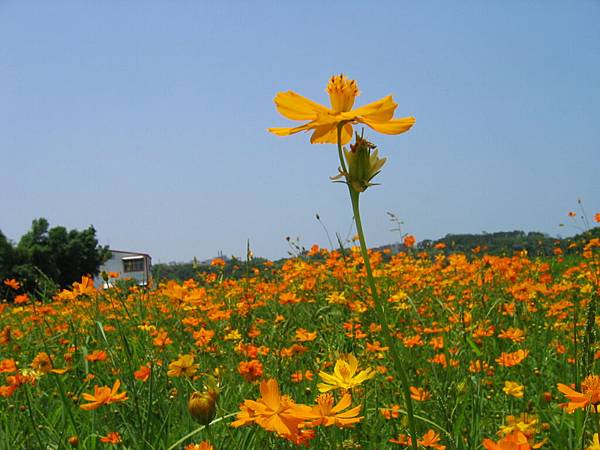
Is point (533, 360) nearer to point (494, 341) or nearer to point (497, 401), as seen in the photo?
point (494, 341)

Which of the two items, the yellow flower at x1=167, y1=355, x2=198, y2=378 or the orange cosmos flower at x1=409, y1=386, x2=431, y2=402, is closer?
the yellow flower at x1=167, y1=355, x2=198, y2=378

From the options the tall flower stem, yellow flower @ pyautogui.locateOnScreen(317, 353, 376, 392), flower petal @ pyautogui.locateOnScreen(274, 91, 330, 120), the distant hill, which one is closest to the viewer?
the tall flower stem

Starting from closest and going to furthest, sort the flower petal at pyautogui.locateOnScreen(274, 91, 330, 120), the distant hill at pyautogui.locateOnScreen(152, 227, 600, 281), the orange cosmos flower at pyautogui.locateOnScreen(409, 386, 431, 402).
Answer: the flower petal at pyautogui.locateOnScreen(274, 91, 330, 120), the orange cosmos flower at pyautogui.locateOnScreen(409, 386, 431, 402), the distant hill at pyautogui.locateOnScreen(152, 227, 600, 281)

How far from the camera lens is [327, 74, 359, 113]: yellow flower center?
655 mm

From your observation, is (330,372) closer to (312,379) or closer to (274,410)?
(312,379)

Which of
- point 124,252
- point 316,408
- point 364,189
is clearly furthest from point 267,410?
point 124,252

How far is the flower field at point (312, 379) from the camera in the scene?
79 centimetres

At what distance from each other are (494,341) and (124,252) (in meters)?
43.7

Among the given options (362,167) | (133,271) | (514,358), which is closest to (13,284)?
(133,271)

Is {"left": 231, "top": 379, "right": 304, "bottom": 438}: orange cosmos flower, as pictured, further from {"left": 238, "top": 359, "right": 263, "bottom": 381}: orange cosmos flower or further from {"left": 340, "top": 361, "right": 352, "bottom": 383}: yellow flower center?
{"left": 238, "top": 359, "right": 263, "bottom": 381}: orange cosmos flower

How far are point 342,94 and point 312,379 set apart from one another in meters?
1.00

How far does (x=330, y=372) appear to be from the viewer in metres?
1.59

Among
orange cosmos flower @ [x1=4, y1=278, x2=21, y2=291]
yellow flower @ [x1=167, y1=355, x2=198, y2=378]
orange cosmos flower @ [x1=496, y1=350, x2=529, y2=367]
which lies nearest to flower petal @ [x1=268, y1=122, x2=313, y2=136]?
yellow flower @ [x1=167, y1=355, x2=198, y2=378]

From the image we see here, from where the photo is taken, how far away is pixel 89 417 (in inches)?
56.1
